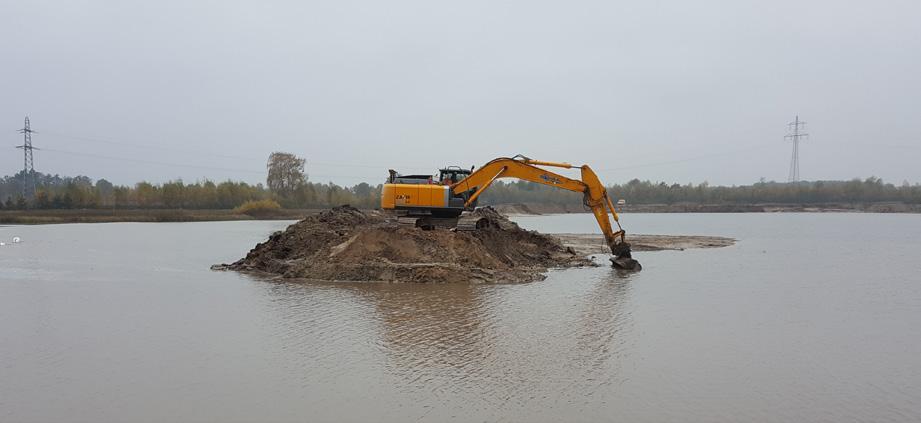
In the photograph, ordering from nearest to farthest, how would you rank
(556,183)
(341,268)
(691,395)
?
1. (691,395)
2. (341,268)
3. (556,183)

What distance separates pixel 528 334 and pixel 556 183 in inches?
401

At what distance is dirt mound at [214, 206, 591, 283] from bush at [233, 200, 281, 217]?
60.9 meters

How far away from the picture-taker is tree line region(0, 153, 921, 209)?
250 feet

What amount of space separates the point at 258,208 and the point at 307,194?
1053 centimetres

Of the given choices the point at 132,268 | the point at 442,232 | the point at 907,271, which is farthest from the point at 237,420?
the point at 907,271

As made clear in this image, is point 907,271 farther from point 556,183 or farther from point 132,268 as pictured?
point 132,268

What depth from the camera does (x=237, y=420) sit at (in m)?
6.09

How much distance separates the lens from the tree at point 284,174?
9075 cm

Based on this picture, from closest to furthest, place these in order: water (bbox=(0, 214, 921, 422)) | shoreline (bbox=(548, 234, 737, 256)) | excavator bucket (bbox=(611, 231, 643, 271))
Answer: water (bbox=(0, 214, 921, 422)), excavator bucket (bbox=(611, 231, 643, 271)), shoreline (bbox=(548, 234, 737, 256))

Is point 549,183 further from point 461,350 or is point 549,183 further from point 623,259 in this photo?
point 461,350

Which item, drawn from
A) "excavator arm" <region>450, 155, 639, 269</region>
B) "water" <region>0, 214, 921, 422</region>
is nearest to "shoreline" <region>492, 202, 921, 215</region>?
"excavator arm" <region>450, 155, 639, 269</region>

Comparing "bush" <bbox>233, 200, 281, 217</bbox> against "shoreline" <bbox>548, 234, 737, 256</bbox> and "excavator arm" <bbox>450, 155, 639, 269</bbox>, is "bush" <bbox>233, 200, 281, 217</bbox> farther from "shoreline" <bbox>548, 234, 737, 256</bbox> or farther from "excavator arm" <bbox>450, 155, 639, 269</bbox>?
"excavator arm" <bbox>450, 155, 639, 269</bbox>

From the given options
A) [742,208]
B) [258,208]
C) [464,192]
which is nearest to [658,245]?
[464,192]

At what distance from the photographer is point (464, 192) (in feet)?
62.8
